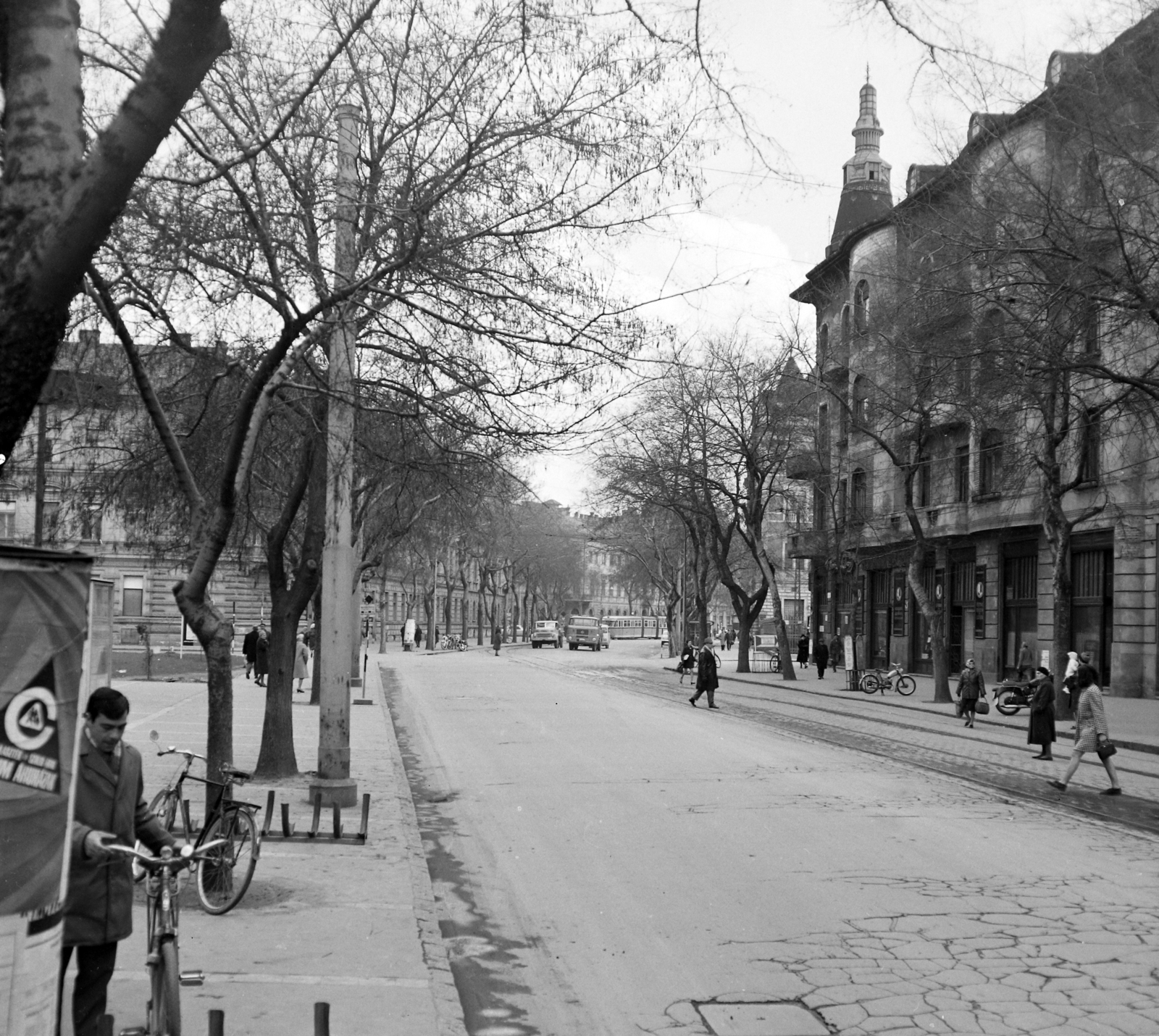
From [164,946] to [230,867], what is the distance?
132 inches

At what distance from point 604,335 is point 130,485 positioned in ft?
22.9

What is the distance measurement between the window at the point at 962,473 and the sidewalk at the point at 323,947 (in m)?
33.1

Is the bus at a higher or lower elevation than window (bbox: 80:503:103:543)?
lower

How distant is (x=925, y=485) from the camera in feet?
155

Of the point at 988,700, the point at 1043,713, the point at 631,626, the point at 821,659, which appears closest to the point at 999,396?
the point at 1043,713

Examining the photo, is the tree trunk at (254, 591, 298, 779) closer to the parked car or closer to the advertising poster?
the advertising poster

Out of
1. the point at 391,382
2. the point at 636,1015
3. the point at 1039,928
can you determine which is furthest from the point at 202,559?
the point at 1039,928

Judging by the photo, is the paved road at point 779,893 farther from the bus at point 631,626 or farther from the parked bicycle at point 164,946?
the bus at point 631,626

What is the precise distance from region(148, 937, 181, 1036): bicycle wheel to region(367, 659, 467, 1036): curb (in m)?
1.30

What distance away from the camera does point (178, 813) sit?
13.0 metres

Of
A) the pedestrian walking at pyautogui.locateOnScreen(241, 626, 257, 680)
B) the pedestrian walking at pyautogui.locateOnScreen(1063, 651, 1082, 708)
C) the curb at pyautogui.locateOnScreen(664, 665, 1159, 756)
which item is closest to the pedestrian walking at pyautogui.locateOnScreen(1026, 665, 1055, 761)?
the curb at pyautogui.locateOnScreen(664, 665, 1159, 756)

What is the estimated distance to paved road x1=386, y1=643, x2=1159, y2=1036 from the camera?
23.3 feet

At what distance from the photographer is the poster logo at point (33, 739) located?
389cm

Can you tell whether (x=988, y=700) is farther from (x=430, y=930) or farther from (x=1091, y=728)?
(x=430, y=930)
